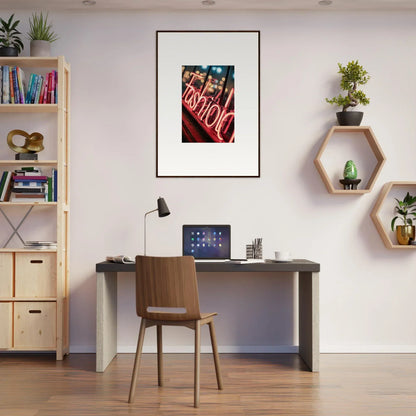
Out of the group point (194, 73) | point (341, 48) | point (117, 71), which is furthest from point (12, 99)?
point (341, 48)

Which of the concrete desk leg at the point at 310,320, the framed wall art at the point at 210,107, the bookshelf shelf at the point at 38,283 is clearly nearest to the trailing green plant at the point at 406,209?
the concrete desk leg at the point at 310,320

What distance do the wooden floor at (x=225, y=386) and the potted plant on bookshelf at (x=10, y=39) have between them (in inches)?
92.3

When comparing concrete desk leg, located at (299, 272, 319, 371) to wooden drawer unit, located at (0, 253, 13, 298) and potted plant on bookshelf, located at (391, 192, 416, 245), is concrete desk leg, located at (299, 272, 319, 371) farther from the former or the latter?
wooden drawer unit, located at (0, 253, 13, 298)

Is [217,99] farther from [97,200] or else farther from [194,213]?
[97,200]

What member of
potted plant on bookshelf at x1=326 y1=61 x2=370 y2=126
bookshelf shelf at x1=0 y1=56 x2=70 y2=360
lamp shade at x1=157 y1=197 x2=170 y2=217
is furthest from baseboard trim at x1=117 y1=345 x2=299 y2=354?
potted plant on bookshelf at x1=326 y1=61 x2=370 y2=126

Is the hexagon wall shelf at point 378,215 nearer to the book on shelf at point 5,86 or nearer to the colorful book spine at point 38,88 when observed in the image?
the colorful book spine at point 38,88

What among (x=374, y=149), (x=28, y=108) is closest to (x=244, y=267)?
(x=374, y=149)

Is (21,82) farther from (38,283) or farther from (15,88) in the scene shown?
(38,283)

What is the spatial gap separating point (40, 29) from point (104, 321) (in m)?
2.29

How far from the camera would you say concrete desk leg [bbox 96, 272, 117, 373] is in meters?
3.95

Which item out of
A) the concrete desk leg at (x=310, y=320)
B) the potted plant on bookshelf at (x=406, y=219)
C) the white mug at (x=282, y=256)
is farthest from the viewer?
the potted plant on bookshelf at (x=406, y=219)

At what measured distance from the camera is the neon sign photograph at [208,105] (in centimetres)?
469

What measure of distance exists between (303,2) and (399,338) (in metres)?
2.76

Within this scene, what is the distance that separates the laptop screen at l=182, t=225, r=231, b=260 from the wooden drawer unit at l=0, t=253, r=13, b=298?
1303mm
